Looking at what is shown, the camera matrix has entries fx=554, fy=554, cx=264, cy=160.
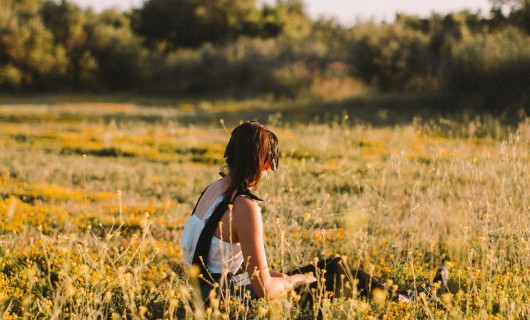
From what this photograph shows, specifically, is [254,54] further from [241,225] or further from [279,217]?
[241,225]

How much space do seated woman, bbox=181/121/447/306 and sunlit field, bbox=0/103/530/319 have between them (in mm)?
195

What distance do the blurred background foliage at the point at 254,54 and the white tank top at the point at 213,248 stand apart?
15.0 m

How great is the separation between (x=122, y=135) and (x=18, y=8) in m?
32.5

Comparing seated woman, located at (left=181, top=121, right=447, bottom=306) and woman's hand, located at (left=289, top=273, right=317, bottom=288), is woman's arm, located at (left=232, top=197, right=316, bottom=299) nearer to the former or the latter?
seated woman, located at (left=181, top=121, right=447, bottom=306)

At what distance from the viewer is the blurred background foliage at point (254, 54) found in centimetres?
2000

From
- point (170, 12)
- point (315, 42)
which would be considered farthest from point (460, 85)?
point (170, 12)

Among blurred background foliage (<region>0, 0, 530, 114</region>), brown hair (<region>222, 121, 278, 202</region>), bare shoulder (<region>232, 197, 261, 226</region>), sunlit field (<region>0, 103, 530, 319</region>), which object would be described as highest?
blurred background foliage (<region>0, 0, 530, 114</region>)

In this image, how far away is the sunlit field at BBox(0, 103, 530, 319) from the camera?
12.7ft

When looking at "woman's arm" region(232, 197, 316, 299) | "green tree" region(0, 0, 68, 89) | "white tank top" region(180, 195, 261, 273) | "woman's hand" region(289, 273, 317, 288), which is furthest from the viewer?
"green tree" region(0, 0, 68, 89)

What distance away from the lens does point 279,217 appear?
585 centimetres

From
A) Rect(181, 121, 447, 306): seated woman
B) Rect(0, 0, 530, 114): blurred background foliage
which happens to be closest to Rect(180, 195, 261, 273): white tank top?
Rect(181, 121, 447, 306): seated woman

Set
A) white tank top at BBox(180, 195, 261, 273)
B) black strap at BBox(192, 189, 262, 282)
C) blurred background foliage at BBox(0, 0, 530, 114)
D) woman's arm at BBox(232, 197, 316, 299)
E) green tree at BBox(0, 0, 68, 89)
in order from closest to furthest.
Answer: woman's arm at BBox(232, 197, 316, 299) → black strap at BBox(192, 189, 262, 282) → white tank top at BBox(180, 195, 261, 273) → blurred background foliage at BBox(0, 0, 530, 114) → green tree at BBox(0, 0, 68, 89)

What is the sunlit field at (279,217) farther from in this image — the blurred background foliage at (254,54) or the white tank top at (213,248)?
the blurred background foliage at (254,54)

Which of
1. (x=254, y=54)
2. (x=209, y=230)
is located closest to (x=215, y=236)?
(x=209, y=230)
